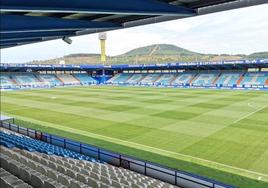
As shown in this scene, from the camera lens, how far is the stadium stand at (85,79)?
87575 millimetres

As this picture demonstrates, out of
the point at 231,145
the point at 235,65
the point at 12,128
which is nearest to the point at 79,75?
the point at 235,65

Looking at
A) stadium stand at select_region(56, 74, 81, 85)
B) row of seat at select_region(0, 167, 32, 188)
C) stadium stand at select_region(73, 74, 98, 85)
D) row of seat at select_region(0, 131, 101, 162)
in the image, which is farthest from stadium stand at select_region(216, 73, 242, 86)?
row of seat at select_region(0, 167, 32, 188)

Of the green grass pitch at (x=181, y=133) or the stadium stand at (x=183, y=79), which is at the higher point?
the stadium stand at (x=183, y=79)

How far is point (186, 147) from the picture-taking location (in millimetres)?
16891

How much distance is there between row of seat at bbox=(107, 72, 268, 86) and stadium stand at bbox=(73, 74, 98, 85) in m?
5.83

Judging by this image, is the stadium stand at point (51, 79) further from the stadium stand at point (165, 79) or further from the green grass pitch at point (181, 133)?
the green grass pitch at point (181, 133)

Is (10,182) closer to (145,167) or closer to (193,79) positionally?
(145,167)

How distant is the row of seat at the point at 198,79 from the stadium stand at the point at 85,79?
5825 mm

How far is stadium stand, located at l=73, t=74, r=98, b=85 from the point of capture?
87.6 metres

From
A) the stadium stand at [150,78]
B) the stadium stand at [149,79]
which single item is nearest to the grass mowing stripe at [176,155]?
the stadium stand at [149,79]

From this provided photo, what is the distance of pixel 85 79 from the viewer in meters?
90.2

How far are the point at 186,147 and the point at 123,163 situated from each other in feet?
19.4

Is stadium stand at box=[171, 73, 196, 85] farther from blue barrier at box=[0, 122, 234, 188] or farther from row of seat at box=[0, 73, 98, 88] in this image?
blue barrier at box=[0, 122, 234, 188]

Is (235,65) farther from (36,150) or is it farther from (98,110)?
(36,150)
